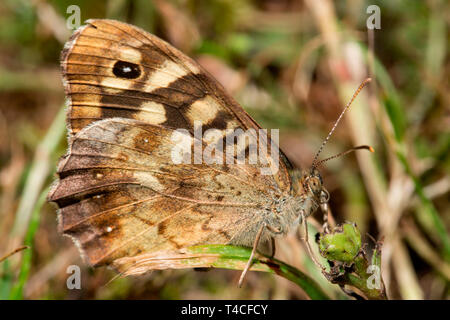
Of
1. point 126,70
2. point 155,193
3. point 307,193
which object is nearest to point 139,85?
point 126,70

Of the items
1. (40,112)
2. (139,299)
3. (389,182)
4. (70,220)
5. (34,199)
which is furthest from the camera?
(40,112)

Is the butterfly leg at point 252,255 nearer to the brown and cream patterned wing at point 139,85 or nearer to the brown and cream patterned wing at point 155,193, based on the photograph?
the brown and cream patterned wing at point 155,193

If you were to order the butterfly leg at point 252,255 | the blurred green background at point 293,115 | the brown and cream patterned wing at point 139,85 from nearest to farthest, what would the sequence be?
the butterfly leg at point 252,255 → the brown and cream patterned wing at point 139,85 → the blurred green background at point 293,115

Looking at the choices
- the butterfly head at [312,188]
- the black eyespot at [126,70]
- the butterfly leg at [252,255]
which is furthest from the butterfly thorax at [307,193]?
the black eyespot at [126,70]

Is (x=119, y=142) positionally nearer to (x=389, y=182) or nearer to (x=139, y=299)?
(x=139, y=299)

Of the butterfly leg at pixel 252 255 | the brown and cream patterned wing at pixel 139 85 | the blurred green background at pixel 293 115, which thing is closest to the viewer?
the butterfly leg at pixel 252 255

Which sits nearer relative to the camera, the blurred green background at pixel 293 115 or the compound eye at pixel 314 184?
the compound eye at pixel 314 184

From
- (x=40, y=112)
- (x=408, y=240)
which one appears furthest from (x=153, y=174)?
(x=40, y=112)
